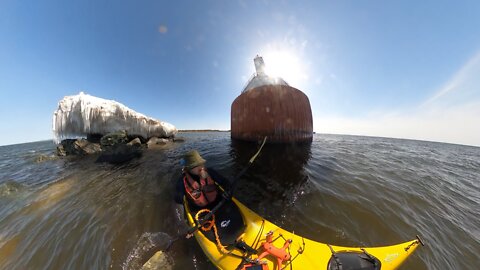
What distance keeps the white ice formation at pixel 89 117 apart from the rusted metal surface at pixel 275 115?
11.0 metres

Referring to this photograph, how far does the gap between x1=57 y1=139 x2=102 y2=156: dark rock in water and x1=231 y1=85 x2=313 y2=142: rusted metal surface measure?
13248 millimetres

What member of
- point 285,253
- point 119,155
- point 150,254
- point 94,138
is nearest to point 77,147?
point 94,138

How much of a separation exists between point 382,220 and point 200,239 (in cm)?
473

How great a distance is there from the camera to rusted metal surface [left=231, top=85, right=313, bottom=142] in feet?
45.9

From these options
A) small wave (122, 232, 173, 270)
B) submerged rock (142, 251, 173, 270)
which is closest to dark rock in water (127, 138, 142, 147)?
small wave (122, 232, 173, 270)

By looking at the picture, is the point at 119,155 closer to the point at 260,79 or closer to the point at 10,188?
the point at 10,188

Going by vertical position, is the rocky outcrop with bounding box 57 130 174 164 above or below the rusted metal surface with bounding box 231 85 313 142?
below

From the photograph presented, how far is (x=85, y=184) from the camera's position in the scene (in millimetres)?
7305

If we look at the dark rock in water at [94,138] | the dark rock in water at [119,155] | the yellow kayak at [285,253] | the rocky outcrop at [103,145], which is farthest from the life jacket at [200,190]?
the dark rock in water at [94,138]

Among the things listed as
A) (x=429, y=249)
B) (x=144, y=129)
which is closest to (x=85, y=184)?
(x=144, y=129)

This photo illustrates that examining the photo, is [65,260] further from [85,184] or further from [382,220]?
[382,220]

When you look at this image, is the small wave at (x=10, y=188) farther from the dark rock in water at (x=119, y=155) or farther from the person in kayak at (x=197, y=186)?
the person in kayak at (x=197, y=186)

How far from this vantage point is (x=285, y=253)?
259cm

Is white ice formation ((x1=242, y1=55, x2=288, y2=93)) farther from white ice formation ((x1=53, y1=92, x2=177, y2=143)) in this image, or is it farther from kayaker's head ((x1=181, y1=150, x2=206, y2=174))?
kayaker's head ((x1=181, y1=150, x2=206, y2=174))
